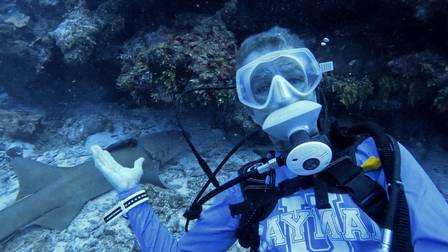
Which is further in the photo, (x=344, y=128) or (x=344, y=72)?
(x=344, y=72)

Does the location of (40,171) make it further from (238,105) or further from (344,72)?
(344,72)

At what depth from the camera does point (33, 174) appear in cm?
555

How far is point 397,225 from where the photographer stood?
172cm

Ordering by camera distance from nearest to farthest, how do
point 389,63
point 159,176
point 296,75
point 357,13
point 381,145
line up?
point 381,145 < point 296,75 < point 389,63 < point 357,13 < point 159,176

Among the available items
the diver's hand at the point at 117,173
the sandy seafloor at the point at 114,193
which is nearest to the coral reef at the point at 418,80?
the sandy seafloor at the point at 114,193

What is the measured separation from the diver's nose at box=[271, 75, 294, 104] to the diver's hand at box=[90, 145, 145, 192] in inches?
56.9

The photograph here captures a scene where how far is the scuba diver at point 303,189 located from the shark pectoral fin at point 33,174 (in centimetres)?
321

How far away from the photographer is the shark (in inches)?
188

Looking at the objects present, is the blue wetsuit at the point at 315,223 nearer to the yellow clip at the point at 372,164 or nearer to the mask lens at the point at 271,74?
the yellow clip at the point at 372,164

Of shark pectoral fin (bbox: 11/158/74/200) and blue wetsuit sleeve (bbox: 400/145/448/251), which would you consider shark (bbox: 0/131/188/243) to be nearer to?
shark pectoral fin (bbox: 11/158/74/200)

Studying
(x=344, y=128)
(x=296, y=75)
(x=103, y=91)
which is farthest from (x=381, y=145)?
(x=103, y=91)

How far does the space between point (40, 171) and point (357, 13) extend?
5.87 meters

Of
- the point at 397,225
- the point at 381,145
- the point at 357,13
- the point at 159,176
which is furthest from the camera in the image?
the point at 159,176

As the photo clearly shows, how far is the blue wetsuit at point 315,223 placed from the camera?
5.98 ft
